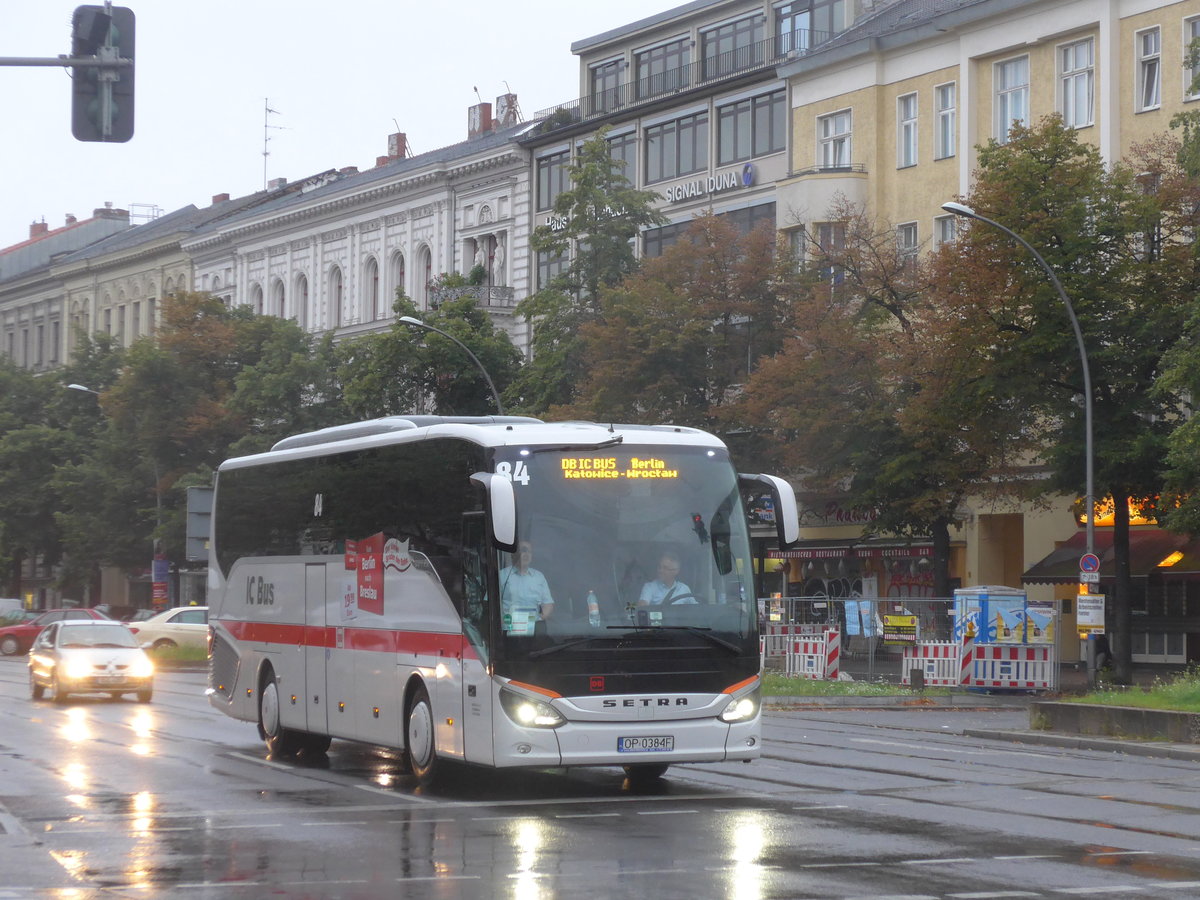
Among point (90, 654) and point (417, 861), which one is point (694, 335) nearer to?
point (90, 654)

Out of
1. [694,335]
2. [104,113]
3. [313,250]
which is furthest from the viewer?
[313,250]

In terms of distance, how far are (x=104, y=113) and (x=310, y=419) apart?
49.4 meters

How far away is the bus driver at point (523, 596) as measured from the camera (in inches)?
600

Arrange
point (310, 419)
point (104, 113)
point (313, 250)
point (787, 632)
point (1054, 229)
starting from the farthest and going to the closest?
1. point (313, 250)
2. point (310, 419)
3. point (787, 632)
4. point (1054, 229)
5. point (104, 113)

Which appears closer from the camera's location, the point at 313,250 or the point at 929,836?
the point at 929,836

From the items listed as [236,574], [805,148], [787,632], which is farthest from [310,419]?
[236,574]

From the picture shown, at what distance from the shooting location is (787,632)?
133 ft

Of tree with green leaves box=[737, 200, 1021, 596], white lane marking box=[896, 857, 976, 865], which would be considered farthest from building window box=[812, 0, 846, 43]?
white lane marking box=[896, 857, 976, 865]

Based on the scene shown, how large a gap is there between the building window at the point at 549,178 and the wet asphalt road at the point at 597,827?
44293 mm

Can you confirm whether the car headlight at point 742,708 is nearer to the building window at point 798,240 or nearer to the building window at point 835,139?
the building window at point 798,240

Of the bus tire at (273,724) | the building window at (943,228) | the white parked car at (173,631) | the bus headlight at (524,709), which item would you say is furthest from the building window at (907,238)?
the bus headlight at (524,709)

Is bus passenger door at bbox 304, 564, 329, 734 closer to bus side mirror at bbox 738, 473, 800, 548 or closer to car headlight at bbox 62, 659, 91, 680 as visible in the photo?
bus side mirror at bbox 738, 473, 800, 548

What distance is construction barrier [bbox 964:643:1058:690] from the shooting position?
118 ft

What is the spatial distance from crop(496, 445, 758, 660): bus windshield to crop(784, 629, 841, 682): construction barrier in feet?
75.7
